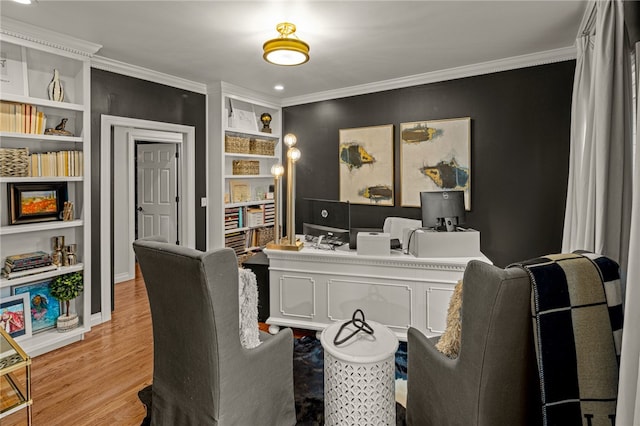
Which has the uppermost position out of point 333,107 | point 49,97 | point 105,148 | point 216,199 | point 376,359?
point 333,107

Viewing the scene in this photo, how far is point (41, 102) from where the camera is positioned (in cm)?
310

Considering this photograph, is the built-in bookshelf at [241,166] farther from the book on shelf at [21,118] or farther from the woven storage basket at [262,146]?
the book on shelf at [21,118]

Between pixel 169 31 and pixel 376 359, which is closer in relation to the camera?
pixel 376 359

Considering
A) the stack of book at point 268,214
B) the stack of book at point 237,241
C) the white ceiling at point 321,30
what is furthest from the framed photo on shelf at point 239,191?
the white ceiling at point 321,30

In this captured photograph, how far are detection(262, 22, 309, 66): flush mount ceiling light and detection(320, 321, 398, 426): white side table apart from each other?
2064 mm

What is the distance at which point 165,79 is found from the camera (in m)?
4.27

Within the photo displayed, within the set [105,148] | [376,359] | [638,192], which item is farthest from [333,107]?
[638,192]

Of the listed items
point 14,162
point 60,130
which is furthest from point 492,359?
point 60,130

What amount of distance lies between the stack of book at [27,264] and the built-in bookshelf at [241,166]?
1865mm

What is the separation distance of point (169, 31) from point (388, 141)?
9.11ft

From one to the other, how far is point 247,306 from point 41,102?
271cm

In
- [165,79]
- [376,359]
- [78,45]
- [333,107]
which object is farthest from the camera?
[333,107]

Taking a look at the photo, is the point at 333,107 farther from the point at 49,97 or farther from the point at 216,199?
the point at 49,97

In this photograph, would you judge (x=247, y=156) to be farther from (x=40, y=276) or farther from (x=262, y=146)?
(x=40, y=276)
